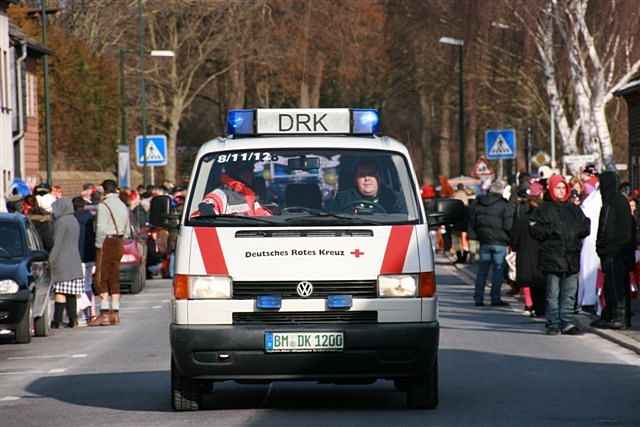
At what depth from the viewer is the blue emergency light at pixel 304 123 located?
45.1 feet

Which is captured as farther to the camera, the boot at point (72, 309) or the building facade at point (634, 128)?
the building facade at point (634, 128)

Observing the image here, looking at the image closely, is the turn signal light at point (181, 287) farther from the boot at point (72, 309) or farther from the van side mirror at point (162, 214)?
the boot at point (72, 309)

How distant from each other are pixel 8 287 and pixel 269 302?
898cm

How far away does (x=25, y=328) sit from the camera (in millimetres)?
21281

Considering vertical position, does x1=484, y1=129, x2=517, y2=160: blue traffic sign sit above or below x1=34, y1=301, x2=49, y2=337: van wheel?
above

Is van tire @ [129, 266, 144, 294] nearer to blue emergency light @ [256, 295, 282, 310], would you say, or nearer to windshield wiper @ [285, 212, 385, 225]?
windshield wiper @ [285, 212, 385, 225]

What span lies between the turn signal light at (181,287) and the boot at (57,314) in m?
11.9

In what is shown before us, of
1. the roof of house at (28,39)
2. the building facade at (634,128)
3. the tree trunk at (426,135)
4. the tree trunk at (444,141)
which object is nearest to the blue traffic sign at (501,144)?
the building facade at (634,128)

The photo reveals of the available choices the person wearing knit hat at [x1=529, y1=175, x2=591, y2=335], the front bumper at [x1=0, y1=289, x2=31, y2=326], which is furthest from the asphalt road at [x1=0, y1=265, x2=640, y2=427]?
the person wearing knit hat at [x1=529, y1=175, x2=591, y2=335]

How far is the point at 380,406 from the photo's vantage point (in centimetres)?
1350

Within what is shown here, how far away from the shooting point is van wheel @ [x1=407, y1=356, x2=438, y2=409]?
12953 millimetres

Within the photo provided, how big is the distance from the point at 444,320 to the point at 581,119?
972 inches

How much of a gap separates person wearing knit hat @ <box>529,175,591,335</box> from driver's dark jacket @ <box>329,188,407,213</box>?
286 inches

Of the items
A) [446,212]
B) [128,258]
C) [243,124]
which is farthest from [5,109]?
[446,212]
